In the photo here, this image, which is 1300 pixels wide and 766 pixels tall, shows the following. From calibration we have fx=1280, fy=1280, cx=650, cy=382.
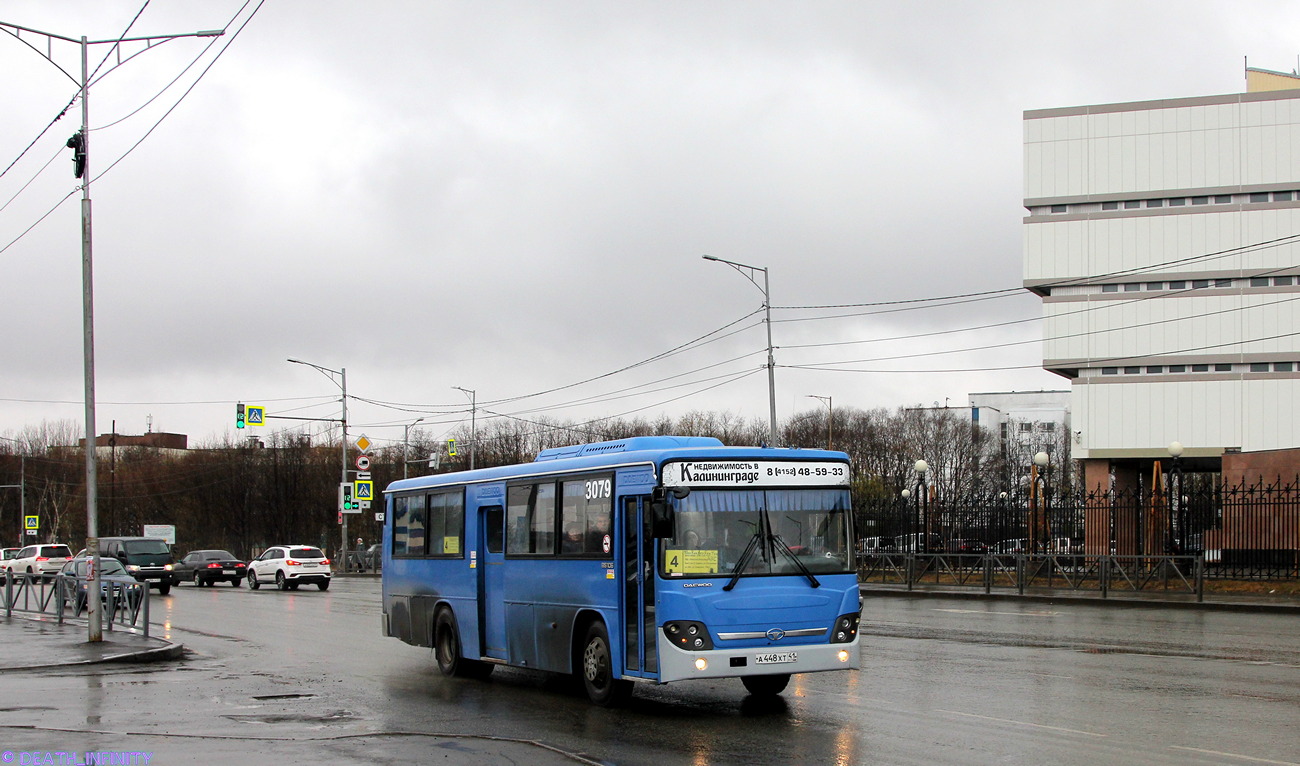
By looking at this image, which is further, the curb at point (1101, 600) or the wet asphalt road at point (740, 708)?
the curb at point (1101, 600)

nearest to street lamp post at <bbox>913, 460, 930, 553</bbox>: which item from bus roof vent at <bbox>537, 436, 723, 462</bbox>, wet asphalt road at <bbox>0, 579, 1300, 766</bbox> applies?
wet asphalt road at <bbox>0, 579, 1300, 766</bbox>

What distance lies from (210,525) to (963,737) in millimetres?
97006

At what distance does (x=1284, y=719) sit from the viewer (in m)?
11.8

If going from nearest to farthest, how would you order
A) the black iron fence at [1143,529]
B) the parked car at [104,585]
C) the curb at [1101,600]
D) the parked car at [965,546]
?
the parked car at [104,585] < the curb at [1101,600] < the black iron fence at [1143,529] < the parked car at [965,546]

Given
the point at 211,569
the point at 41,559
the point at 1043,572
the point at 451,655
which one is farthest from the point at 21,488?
the point at 451,655

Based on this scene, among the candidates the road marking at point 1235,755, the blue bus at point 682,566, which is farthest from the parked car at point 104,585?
the road marking at point 1235,755

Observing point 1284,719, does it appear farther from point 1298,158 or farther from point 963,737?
point 1298,158

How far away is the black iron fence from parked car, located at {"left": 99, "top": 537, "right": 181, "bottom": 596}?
76.1 ft

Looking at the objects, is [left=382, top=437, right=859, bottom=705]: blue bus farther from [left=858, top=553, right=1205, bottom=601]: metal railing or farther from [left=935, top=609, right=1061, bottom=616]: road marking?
[left=858, top=553, right=1205, bottom=601]: metal railing

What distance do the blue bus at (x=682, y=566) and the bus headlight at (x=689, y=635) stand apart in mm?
11

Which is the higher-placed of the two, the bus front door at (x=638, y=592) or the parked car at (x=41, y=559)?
the bus front door at (x=638, y=592)

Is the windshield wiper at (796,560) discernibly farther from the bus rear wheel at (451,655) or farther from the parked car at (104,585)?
the parked car at (104,585)

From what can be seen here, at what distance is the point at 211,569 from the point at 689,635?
41.4 meters

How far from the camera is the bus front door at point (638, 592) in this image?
1272 cm
